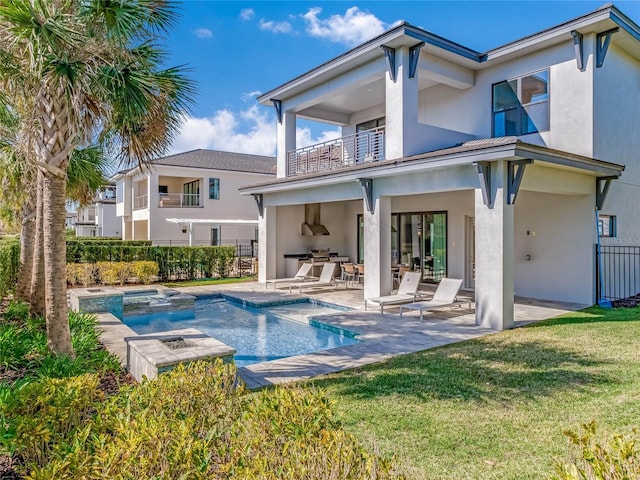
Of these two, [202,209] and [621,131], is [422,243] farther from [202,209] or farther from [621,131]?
[202,209]

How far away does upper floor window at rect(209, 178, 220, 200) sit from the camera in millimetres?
36281

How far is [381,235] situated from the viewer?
14883 millimetres

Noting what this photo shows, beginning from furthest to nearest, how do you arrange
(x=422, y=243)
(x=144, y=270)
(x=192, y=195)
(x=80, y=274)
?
(x=192, y=195), (x=144, y=270), (x=422, y=243), (x=80, y=274)

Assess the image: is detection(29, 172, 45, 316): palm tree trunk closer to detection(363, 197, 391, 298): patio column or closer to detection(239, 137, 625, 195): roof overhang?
detection(239, 137, 625, 195): roof overhang

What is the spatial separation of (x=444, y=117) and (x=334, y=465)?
1771 cm

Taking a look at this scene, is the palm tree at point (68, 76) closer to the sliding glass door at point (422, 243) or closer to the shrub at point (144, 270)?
the shrub at point (144, 270)

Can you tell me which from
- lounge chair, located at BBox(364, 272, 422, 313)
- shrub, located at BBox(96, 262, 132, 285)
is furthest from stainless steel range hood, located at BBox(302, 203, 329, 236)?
shrub, located at BBox(96, 262, 132, 285)

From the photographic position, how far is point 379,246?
14.9 m

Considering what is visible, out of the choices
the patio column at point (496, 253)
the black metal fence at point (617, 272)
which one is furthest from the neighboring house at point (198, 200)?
the black metal fence at point (617, 272)

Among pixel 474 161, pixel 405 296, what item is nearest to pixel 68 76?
pixel 474 161

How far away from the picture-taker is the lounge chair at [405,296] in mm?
13602

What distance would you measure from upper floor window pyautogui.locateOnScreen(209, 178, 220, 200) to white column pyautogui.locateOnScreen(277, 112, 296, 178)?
54.9ft

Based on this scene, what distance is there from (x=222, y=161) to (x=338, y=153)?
21.7 meters

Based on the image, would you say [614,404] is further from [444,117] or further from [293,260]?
[293,260]
